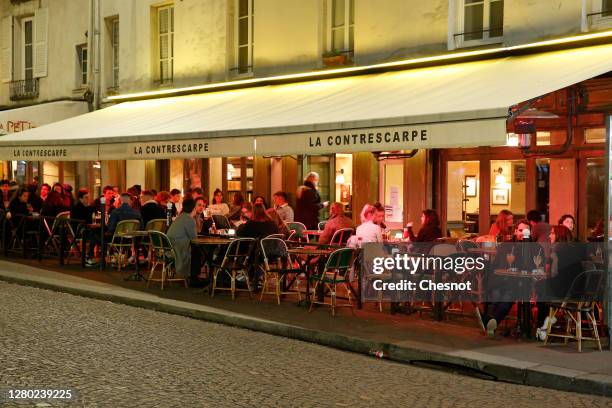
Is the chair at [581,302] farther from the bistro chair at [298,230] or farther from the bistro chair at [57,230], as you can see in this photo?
the bistro chair at [57,230]

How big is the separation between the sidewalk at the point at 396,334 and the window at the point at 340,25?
545cm

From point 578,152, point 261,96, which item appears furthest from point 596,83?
point 261,96

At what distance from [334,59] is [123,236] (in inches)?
187

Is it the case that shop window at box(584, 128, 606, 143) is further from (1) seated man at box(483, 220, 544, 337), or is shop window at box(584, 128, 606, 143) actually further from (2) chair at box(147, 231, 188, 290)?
(2) chair at box(147, 231, 188, 290)

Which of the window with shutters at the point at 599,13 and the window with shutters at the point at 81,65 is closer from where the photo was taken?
the window with shutters at the point at 599,13

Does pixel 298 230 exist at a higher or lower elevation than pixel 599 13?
lower

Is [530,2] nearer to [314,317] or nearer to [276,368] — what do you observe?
[314,317]

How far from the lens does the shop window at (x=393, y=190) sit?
14820 millimetres

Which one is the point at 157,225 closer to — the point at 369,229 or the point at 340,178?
the point at 340,178

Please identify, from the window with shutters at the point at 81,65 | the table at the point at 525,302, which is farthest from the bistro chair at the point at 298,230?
the window with shutters at the point at 81,65

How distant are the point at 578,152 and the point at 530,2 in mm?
2267

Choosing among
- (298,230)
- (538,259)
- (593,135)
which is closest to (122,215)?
(298,230)

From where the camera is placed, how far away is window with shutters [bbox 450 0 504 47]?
12859 millimetres

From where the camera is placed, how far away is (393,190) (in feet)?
49.1
